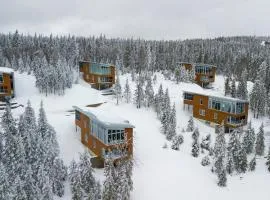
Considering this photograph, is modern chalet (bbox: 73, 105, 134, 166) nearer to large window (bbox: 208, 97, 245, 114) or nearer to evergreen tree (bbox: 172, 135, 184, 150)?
evergreen tree (bbox: 172, 135, 184, 150)

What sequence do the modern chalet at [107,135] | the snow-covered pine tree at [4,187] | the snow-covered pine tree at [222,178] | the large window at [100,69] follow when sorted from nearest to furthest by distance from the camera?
the snow-covered pine tree at [4,187]
the modern chalet at [107,135]
the snow-covered pine tree at [222,178]
the large window at [100,69]

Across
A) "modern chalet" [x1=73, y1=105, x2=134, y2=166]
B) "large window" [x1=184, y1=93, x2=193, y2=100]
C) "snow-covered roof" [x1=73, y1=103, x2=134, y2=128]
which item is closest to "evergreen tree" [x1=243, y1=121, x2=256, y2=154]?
"large window" [x1=184, y1=93, x2=193, y2=100]

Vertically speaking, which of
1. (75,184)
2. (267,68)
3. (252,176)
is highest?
(267,68)

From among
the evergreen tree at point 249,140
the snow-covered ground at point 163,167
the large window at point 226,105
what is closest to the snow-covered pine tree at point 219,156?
the snow-covered ground at point 163,167

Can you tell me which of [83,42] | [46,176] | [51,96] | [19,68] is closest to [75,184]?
[46,176]

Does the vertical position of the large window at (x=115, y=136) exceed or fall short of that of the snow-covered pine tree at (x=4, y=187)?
it exceeds it

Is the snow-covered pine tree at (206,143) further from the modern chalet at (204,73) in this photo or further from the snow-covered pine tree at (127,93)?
the modern chalet at (204,73)

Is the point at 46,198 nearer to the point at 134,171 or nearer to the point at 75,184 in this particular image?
the point at 75,184
